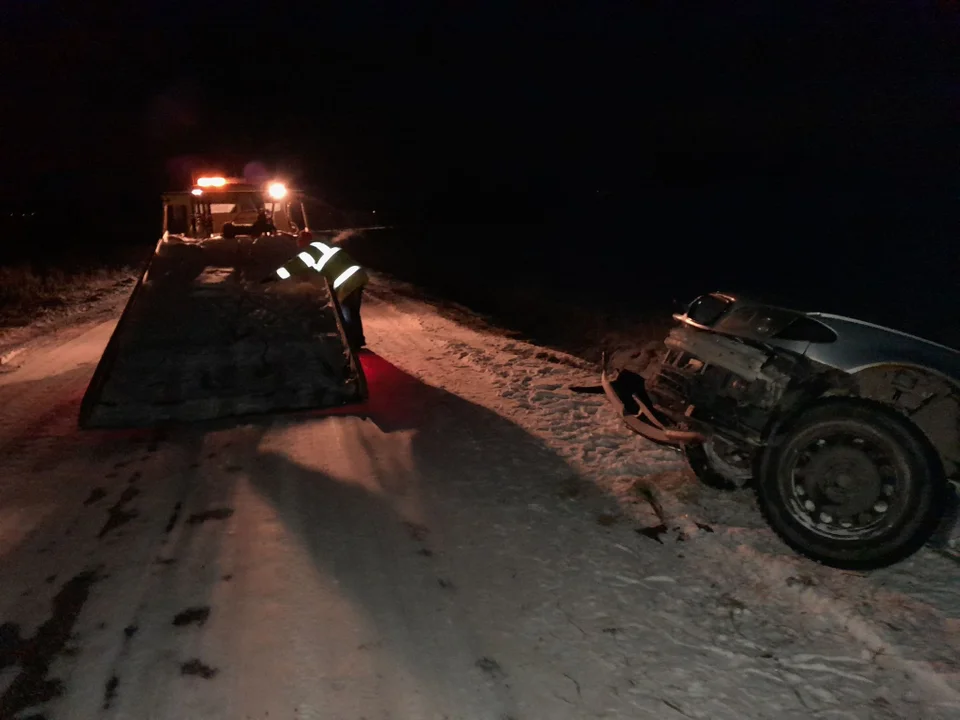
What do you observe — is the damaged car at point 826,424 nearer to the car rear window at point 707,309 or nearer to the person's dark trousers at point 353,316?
the car rear window at point 707,309

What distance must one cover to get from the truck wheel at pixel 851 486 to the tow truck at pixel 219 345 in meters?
4.19

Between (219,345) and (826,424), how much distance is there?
227 inches

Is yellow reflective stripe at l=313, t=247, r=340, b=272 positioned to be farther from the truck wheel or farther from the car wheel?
the truck wheel

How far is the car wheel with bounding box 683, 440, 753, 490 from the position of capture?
14.7 feet

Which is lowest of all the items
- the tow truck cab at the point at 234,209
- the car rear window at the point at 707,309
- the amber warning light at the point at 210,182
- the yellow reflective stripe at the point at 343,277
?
the yellow reflective stripe at the point at 343,277

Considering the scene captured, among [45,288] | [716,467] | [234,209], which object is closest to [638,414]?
[716,467]

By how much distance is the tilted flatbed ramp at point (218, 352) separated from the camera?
253 inches

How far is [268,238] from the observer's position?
9438 mm

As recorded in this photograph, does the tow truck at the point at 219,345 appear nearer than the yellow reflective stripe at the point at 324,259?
Yes

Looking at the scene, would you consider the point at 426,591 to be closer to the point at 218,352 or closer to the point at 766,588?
the point at 766,588

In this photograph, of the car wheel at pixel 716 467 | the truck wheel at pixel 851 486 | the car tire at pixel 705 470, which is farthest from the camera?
the car tire at pixel 705 470

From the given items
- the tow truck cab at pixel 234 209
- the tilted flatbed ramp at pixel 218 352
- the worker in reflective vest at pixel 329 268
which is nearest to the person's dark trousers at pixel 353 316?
the worker in reflective vest at pixel 329 268

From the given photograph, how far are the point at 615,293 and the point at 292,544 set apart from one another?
45.2 feet

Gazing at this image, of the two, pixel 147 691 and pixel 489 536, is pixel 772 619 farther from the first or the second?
pixel 147 691
